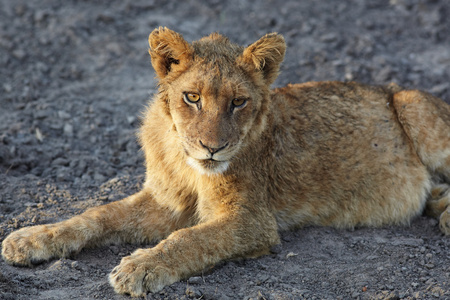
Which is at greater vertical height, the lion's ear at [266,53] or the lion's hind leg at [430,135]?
the lion's ear at [266,53]

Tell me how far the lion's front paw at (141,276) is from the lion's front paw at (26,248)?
910 millimetres

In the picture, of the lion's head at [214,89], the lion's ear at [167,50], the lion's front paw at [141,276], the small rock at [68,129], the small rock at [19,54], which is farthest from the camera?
the small rock at [19,54]

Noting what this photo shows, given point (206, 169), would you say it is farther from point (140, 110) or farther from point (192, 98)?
point (140, 110)

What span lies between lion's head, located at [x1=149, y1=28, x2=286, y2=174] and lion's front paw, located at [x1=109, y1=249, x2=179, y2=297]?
2.97ft

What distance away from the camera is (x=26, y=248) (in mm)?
5695

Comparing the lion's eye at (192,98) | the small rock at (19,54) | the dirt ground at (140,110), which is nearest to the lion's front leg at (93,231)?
the dirt ground at (140,110)

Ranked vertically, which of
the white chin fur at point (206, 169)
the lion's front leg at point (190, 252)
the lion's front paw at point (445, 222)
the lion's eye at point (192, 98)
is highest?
the lion's eye at point (192, 98)

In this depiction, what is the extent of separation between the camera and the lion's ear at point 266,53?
5.70m

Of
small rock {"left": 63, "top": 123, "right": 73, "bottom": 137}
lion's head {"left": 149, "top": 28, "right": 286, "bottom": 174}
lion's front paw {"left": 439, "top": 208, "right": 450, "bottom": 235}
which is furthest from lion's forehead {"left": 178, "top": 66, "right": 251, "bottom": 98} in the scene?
small rock {"left": 63, "top": 123, "right": 73, "bottom": 137}

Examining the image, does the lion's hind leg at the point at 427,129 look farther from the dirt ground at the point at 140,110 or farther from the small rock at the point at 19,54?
the small rock at the point at 19,54

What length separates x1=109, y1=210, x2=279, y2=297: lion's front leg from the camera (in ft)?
16.9

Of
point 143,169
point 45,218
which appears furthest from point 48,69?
point 45,218

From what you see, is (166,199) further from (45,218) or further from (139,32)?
(139,32)

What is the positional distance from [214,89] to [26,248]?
221cm
